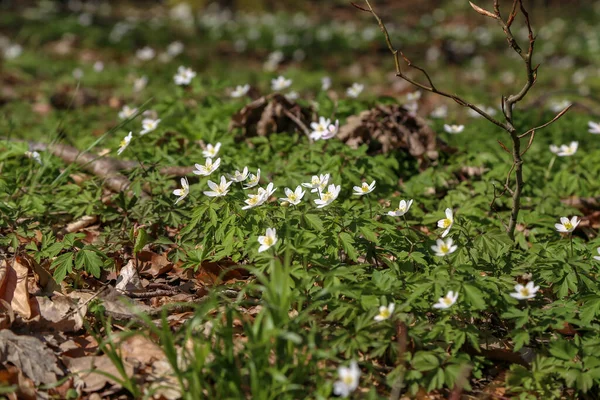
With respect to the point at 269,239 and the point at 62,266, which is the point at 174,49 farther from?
the point at 269,239

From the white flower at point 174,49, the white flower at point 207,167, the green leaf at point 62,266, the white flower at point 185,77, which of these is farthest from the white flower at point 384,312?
the white flower at point 174,49

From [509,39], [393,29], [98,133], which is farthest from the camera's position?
[393,29]

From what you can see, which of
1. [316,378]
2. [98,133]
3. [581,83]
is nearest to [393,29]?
[581,83]

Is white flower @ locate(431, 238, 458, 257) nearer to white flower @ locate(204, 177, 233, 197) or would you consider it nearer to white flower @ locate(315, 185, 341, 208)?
white flower @ locate(315, 185, 341, 208)

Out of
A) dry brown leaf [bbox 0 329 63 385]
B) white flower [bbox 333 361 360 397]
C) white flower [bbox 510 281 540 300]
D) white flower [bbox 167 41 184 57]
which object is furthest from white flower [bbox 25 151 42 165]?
white flower [bbox 167 41 184 57]

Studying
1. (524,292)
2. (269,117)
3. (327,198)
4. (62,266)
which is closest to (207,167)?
(327,198)

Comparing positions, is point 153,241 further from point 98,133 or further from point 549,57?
point 549,57
